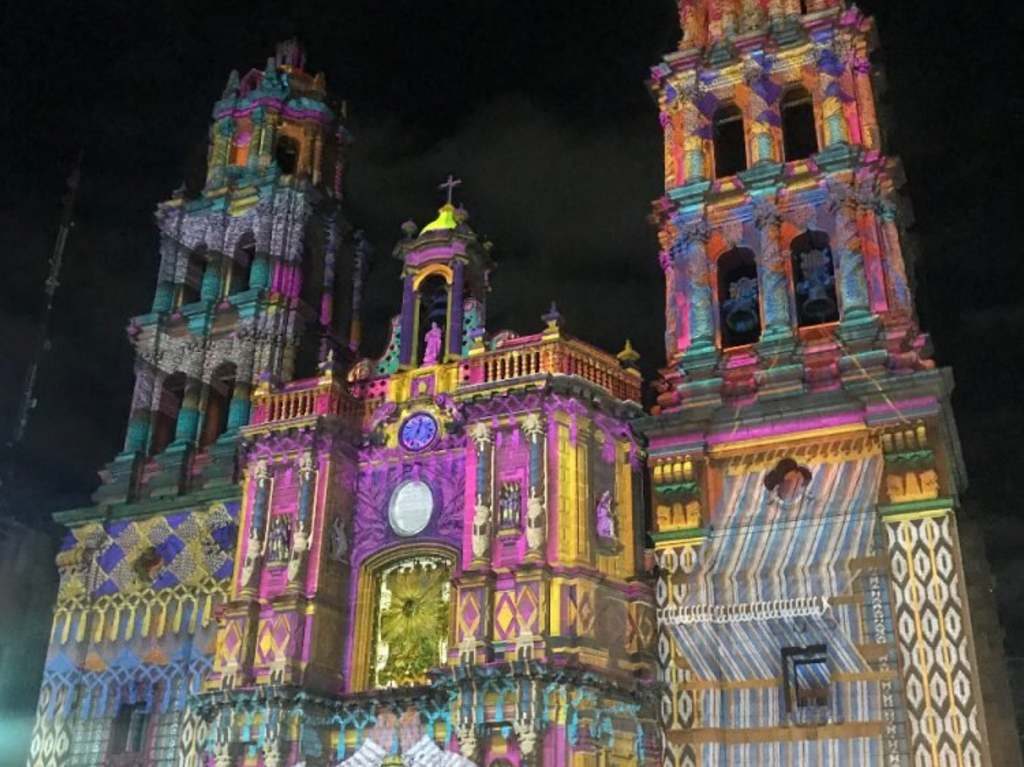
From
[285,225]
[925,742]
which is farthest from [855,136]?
[285,225]

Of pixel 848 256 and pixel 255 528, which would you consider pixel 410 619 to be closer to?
pixel 255 528

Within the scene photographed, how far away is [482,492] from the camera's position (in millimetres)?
28547

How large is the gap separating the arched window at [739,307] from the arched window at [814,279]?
1073 mm

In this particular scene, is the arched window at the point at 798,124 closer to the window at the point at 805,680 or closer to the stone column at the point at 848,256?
the stone column at the point at 848,256

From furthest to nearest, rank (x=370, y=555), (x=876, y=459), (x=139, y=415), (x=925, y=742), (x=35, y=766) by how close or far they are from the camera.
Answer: (x=139, y=415) → (x=35, y=766) → (x=370, y=555) → (x=876, y=459) → (x=925, y=742)

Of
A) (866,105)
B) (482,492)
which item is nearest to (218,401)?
(482,492)

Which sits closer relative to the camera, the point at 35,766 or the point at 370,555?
the point at 370,555

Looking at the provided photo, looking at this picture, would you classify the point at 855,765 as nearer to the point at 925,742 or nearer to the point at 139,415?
the point at 925,742

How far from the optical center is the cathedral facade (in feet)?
83.5

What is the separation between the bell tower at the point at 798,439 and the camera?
2452cm

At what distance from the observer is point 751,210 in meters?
31.0

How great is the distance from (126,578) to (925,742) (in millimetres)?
21959

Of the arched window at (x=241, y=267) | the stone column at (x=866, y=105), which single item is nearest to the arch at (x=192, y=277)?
the arched window at (x=241, y=267)

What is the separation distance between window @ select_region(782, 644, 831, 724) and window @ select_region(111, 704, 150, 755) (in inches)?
675
